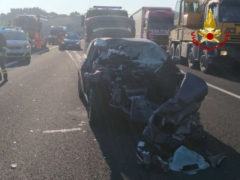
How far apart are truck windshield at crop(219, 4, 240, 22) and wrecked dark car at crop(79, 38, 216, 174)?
7.04m

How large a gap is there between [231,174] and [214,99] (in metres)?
4.97

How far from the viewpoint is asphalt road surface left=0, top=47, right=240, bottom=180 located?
4.16 metres

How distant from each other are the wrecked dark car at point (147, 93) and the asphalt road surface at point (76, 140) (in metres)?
0.29

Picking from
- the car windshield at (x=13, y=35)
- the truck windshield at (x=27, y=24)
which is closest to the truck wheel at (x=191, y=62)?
the car windshield at (x=13, y=35)

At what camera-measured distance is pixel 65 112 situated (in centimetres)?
729

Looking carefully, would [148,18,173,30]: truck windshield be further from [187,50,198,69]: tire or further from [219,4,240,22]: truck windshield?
[219,4,240,22]: truck windshield

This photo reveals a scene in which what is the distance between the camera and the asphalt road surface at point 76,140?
4160 millimetres

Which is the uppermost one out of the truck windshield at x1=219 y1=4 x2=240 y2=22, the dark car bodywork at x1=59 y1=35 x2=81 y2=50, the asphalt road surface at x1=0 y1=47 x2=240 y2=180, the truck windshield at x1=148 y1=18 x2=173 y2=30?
the truck windshield at x1=219 y1=4 x2=240 y2=22

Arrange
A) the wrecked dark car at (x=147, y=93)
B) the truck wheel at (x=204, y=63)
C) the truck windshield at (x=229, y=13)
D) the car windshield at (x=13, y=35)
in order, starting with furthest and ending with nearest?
the car windshield at (x=13, y=35), the truck wheel at (x=204, y=63), the truck windshield at (x=229, y=13), the wrecked dark car at (x=147, y=93)

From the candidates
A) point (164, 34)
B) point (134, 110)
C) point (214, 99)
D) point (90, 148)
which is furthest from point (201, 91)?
point (164, 34)

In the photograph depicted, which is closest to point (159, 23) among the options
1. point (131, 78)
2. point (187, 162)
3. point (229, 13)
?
point (229, 13)

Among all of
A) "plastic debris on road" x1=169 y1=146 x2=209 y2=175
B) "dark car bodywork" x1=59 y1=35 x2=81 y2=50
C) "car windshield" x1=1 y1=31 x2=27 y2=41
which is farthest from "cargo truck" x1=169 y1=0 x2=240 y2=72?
"dark car bodywork" x1=59 y1=35 x2=81 y2=50

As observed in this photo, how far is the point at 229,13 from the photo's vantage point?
13516mm

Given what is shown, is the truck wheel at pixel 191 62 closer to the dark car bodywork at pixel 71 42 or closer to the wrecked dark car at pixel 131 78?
the wrecked dark car at pixel 131 78
